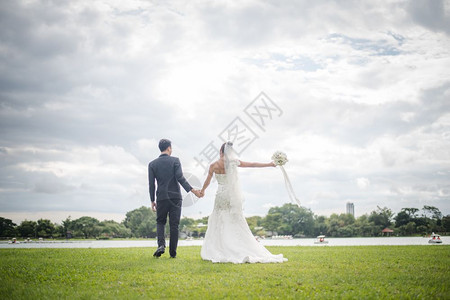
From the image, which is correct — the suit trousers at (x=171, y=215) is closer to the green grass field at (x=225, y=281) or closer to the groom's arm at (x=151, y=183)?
the groom's arm at (x=151, y=183)

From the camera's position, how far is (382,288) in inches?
220

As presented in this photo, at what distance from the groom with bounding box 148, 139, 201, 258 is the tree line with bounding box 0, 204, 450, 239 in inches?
2267

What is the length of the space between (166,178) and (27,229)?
7056 centimetres

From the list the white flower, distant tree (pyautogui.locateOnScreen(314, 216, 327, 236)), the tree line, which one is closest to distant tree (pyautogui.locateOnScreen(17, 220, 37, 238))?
the tree line

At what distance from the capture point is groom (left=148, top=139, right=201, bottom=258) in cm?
1052

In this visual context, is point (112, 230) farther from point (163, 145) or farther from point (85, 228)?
point (163, 145)

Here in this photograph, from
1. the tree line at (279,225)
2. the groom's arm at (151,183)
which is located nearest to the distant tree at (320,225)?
the tree line at (279,225)

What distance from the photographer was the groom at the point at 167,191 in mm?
10523

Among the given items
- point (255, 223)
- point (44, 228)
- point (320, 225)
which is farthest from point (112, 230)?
point (320, 225)

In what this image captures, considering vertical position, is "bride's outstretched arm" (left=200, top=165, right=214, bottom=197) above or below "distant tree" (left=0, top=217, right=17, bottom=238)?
above

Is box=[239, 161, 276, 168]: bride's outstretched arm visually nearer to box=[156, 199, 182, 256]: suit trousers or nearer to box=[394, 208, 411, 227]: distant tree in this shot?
box=[156, 199, 182, 256]: suit trousers

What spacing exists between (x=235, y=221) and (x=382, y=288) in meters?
5.42

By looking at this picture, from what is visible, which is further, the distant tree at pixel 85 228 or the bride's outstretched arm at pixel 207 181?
the distant tree at pixel 85 228

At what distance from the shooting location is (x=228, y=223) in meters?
10.5
